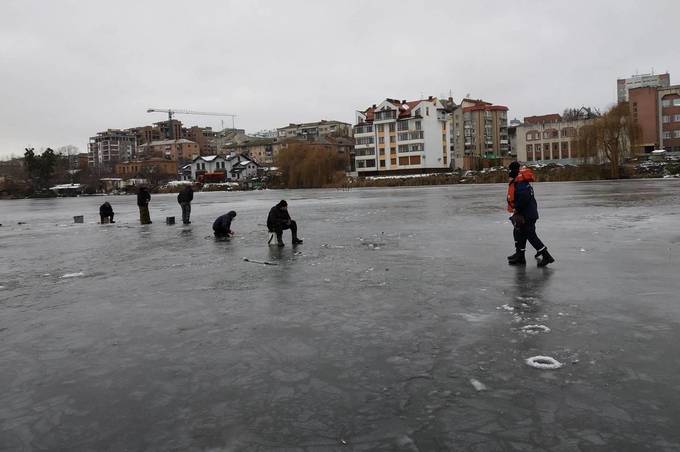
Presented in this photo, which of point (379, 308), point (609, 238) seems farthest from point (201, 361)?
point (609, 238)

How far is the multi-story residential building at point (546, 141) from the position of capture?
3959 inches

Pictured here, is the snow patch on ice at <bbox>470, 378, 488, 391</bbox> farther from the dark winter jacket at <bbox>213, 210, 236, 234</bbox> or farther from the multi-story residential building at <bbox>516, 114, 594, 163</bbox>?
the multi-story residential building at <bbox>516, 114, 594, 163</bbox>

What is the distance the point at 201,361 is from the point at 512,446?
9.42 feet

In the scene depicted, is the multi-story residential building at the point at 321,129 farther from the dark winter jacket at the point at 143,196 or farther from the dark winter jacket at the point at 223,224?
the dark winter jacket at the point at 223,224

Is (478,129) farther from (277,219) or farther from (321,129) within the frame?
(277,219)

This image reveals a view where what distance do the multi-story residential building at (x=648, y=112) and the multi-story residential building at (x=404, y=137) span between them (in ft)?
Result: 100

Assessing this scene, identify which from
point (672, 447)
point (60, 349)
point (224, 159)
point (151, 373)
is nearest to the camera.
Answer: point (672, 447)

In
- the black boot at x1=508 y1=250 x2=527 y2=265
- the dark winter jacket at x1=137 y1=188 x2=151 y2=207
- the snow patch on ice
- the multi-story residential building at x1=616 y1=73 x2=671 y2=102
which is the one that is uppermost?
the multi-story residential building at x1=616 y1=73 x2=671 y2=102

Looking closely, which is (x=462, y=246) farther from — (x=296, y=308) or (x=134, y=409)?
(x=134, y=409)

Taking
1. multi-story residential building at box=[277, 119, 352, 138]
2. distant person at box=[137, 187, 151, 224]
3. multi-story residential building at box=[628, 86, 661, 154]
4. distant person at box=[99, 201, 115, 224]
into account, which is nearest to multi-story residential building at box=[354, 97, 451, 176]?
multi-story residential building at box=[628, 86, 661, 154]

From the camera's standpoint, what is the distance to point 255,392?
425 centimetres

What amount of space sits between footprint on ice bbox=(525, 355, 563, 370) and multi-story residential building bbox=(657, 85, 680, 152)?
9562 cm

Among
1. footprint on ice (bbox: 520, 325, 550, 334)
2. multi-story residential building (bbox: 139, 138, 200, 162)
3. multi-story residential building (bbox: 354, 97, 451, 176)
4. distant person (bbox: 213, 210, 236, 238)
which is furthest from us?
multi-story residential building (bbox: 139, 138, 200, 162)

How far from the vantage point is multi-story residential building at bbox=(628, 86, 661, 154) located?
8800cm
